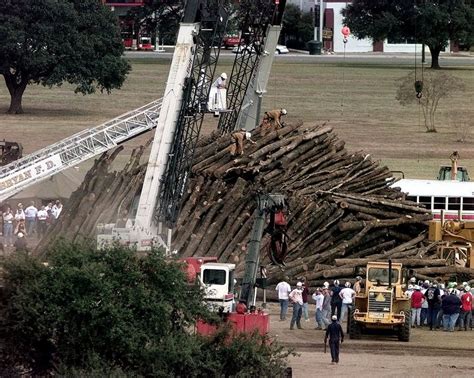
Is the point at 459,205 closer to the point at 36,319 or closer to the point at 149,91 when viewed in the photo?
the point at 36,319

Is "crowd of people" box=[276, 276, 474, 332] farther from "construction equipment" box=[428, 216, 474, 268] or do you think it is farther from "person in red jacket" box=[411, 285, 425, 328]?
"construction equipment" box=[428, 216, 474, 268]

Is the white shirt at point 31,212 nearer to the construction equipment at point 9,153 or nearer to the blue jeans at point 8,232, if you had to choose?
the blue jeans at point 8,232

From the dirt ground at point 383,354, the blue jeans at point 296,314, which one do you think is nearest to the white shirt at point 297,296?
the blue jeans at point 296,314

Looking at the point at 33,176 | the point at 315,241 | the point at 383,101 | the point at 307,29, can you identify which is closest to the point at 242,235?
the point at 315,241

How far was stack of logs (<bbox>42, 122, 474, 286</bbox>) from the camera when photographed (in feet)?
152

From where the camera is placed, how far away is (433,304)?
138 ft

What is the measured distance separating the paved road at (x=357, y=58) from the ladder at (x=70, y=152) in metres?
70.1

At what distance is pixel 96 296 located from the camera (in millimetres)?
30141

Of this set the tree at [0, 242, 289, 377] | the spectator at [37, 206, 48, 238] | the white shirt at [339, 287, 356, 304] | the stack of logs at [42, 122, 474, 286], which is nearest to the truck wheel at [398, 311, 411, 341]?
the white shirt at [339, 287, 356, 304]

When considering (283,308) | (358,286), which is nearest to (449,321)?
(358,286)

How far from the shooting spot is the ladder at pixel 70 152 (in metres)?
52.2

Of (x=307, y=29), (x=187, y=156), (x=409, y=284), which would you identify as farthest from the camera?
(x=307, y=29)

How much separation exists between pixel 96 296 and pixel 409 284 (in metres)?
15.0

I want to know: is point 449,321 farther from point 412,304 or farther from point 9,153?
point 9,153
